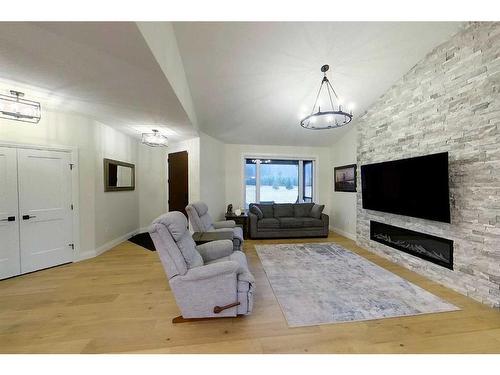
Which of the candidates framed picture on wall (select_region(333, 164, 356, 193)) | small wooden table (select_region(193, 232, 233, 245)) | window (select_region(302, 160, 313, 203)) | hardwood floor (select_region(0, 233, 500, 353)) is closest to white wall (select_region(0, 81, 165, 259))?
hardwood floor (select_region(0, 233, 500, 353))

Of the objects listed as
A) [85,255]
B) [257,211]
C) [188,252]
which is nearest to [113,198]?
[85,255]

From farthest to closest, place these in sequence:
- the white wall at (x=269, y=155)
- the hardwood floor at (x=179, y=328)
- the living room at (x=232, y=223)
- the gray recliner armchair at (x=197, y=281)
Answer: the white wall at (x=269, y=155) < the gray recliner armchair at (x=197, y=281) < the living room at (x=232, y=223) < the hardwood floor at (x=179, y=328)

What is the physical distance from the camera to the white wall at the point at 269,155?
6152mm

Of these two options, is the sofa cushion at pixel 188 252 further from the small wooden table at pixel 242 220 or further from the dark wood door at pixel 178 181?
the dark wood door at pixel 178 181

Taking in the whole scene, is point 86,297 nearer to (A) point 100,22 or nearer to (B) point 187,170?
(A) point 100,22

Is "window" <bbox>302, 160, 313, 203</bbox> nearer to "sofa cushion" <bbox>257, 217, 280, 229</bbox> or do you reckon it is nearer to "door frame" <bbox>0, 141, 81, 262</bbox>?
"sofa cushion" <bbox>257, 217, 280, 229</bbox>

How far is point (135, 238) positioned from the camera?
16.9 feet

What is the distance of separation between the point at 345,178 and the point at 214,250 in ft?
14.1

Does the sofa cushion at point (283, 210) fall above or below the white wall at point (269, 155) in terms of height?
below

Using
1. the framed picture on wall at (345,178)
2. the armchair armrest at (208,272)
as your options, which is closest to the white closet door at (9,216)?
the armchair armrest at (208,272)

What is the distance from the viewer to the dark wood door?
5.31m

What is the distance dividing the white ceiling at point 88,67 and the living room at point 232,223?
18 millimetres

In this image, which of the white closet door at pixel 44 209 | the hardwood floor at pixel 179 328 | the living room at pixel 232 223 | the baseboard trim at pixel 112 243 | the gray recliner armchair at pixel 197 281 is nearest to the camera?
the hardwood floor at pixel 179 328
